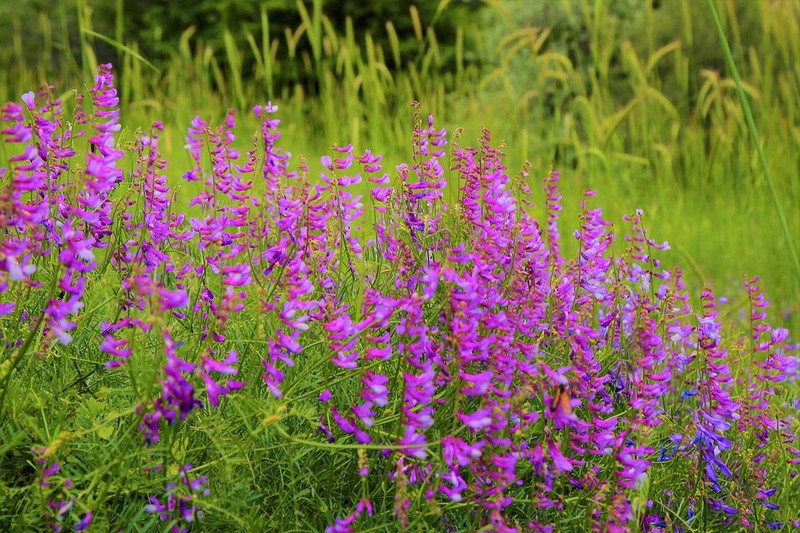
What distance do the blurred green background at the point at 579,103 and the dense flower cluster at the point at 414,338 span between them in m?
0.34

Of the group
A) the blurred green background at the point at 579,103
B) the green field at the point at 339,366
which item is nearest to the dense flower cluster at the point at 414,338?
the green field at the point at 339,366

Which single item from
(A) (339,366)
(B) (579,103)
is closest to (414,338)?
(A) (339,366)

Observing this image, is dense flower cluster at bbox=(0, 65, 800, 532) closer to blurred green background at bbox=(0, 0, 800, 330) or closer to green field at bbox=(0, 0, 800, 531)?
green field at bbox=(0, 0, 800, 531)

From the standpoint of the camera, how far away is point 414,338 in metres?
1.79

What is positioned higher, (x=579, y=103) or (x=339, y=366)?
(x=339, y=366)

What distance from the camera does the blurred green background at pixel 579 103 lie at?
4926 millimetres

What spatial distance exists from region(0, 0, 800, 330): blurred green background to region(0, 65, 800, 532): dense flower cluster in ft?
1.12

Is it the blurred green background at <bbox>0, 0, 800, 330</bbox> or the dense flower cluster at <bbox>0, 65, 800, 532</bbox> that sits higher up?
the dense flower cluster at <bbox>0, 65, 800, 532</bbox>

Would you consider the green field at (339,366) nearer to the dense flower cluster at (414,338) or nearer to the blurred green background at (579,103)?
the dense flower cluster at (414,338)

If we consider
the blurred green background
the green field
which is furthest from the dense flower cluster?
the blurred green background

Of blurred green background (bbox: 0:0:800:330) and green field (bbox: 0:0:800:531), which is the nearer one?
green field (bbox: 0:0:800:531)

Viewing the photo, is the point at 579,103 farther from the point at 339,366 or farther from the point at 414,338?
the point at 339,366

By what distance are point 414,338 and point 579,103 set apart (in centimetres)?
705

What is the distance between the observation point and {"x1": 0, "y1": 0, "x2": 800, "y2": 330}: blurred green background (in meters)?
4.93
